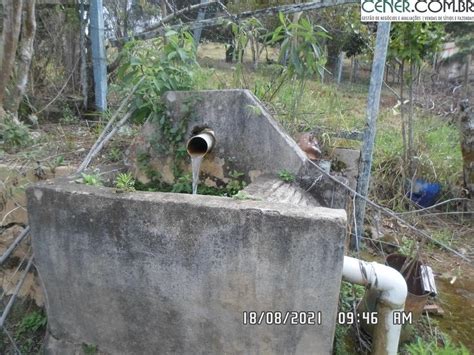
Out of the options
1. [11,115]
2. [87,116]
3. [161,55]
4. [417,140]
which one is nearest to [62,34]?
[87,116]

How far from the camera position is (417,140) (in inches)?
203

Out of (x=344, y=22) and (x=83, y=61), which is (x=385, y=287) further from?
(x=83, y=61)

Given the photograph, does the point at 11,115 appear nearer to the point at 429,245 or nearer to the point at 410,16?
the point at 410,16

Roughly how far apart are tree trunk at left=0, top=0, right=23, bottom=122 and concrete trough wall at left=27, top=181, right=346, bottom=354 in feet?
6.07

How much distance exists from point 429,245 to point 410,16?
8.45 feet

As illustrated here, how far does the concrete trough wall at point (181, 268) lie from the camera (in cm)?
205

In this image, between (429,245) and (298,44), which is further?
(429,245)

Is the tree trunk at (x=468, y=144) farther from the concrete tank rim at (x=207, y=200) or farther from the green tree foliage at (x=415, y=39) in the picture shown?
the concrete tank rim at (x=207, y=200)

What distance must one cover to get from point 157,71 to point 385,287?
8.62 feet

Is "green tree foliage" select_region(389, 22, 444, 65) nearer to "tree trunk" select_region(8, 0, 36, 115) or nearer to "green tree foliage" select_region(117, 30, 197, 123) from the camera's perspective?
"green tree foliage" select_region(117, 30, 197, 123)

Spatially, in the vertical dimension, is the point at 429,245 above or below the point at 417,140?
below

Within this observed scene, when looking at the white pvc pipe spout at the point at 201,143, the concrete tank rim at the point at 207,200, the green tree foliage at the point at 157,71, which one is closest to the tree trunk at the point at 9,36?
the green tree foliage at the point at 157,71

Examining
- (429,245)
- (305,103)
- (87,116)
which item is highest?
(305,103)

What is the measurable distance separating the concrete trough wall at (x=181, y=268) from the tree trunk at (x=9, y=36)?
1.85 metres
